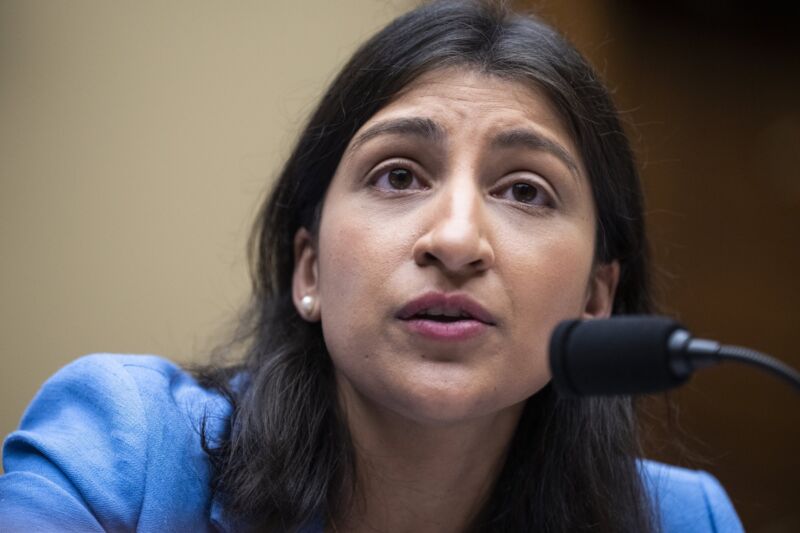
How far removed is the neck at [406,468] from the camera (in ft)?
5.42

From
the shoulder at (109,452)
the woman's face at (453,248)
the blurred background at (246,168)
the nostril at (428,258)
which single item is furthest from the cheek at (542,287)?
the blurred background at (246,168)

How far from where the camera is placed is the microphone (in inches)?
34.6

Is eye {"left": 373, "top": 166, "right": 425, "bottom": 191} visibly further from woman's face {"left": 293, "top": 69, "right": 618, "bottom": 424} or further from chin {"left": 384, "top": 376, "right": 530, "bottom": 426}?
chin {"left": 384, "top": 376, "right": 530, "bottom": 426}

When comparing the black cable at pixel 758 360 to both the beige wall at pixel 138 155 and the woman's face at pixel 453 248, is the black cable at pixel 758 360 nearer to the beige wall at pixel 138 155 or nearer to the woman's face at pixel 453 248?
the woman's face at pixel 453 248

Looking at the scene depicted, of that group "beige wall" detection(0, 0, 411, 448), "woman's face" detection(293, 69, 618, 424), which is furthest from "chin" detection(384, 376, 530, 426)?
"beige wall" detection(0, 0, 411, 448)

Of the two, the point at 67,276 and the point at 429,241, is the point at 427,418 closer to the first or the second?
the point at 429,241

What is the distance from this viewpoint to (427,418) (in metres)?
1.48

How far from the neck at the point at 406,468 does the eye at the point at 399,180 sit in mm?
340

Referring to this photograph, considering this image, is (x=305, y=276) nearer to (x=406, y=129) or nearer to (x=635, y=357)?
(x=406, y=129)

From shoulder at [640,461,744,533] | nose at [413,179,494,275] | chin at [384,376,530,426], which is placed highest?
nose at [413,179,494,275]

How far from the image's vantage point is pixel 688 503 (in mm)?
1999

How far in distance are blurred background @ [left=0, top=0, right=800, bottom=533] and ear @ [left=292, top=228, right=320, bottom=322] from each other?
54 centimetres

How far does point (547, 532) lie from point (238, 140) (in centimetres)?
144

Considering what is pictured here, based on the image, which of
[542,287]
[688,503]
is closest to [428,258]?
[542,287]
